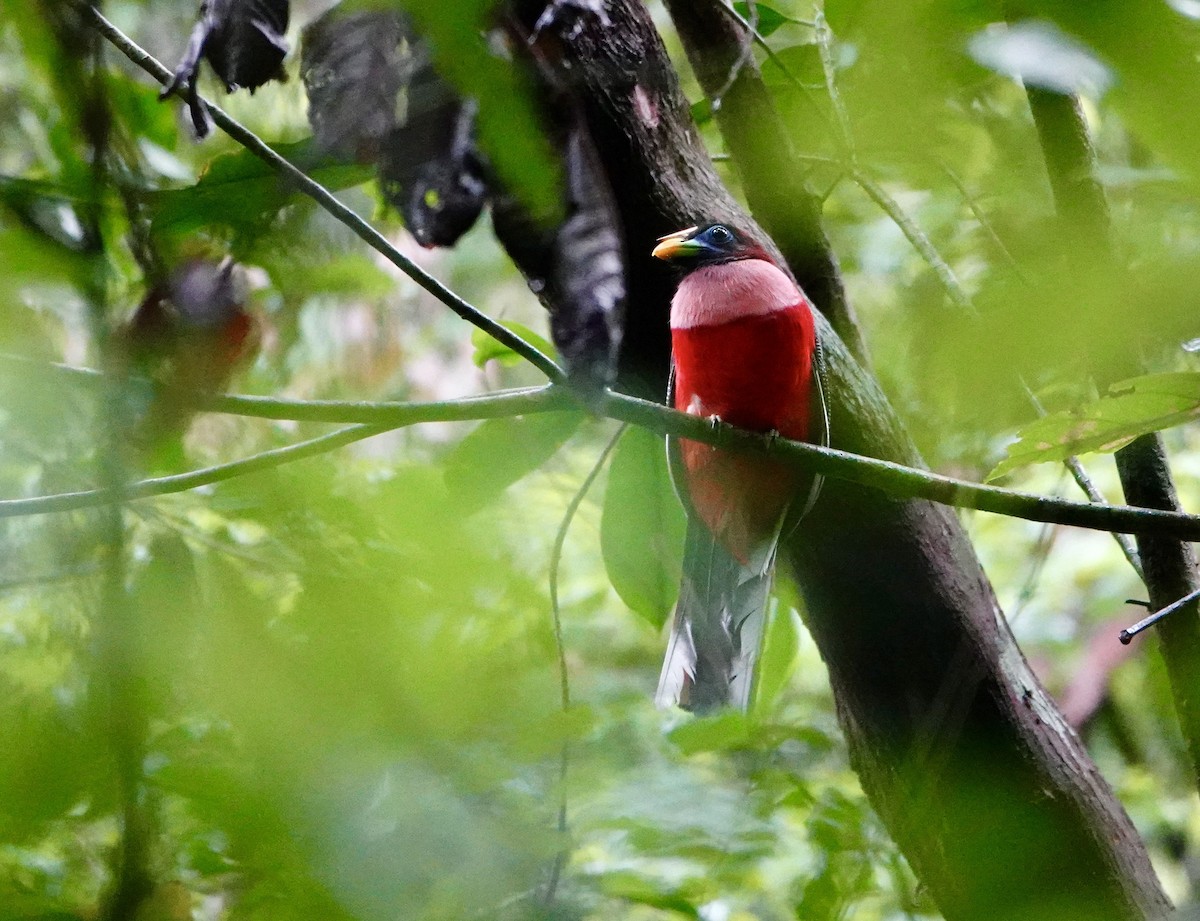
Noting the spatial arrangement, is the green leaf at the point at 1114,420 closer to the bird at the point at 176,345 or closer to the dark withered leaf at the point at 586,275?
the dark withered leaf at the point at 586,275

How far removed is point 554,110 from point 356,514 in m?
0.34

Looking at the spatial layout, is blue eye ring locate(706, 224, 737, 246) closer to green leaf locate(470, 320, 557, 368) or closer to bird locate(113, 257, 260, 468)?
green leaf locate(470, 320, 557, 368)

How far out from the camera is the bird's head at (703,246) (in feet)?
6.27

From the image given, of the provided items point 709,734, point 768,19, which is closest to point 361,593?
point 709,734

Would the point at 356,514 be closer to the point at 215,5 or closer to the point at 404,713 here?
the point at 404,713

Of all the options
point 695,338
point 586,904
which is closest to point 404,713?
point 586,904

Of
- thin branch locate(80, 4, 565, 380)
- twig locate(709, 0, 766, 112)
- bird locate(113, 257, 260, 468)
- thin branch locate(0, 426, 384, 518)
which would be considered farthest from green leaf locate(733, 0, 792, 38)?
bird locate(113, 257, 260, 468)

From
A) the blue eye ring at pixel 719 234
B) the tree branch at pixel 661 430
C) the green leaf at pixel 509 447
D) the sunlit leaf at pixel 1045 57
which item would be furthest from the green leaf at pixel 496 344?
the sunlit leaf at pixel 1045 57

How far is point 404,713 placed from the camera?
0.69m

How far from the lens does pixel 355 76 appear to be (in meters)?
0.76

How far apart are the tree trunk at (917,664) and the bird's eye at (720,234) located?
3 cm

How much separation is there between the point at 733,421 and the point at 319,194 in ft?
4.39

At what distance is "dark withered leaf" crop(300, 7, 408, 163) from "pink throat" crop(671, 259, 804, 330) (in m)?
1.15

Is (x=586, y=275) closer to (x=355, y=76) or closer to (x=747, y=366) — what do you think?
(x=355, y=76)
